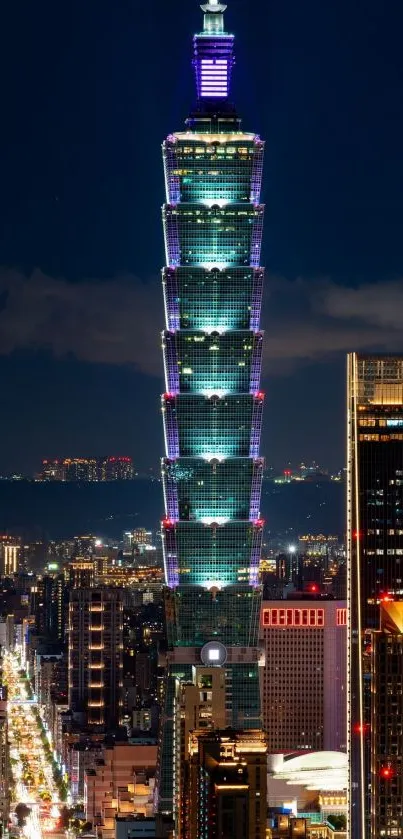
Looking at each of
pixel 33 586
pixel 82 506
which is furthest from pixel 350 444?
pixel 33 586

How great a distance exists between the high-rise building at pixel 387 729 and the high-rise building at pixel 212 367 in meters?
12.7

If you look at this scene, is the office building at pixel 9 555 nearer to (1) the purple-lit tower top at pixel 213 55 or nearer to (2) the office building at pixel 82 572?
(2) the office building at pixel 82 572

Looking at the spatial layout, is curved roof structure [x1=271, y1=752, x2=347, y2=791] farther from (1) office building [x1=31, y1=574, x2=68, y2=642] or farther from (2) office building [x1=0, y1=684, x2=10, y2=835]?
(1) office building [x1=31, y1=574, x2=68, y2=642]

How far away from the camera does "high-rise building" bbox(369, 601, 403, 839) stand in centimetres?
2758

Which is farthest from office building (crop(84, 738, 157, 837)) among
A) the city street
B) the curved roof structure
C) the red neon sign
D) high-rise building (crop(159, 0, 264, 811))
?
the red neon sign

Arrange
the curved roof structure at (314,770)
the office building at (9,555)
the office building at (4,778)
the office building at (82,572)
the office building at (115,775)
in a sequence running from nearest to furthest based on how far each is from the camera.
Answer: the curved roof structure at (314,770) < the office building at (4,778) < the office building at (115,775) < the office building at (82,572) < the office building at (9,555)

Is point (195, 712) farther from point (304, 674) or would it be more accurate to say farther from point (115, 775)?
point (304, 674)

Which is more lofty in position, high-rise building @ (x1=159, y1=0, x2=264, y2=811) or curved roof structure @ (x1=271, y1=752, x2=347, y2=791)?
high-rise building @ (x1=159, y1=0, x2=264, y2=811)

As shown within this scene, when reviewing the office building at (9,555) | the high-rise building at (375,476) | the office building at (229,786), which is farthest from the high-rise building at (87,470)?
the office building at (229,786)

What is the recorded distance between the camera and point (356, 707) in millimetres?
29719

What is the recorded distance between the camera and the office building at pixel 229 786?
2275 centimetres

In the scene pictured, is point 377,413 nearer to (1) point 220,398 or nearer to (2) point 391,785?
(2) point 391,785

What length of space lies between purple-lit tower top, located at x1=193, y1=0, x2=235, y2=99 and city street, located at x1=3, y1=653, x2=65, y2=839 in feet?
43.0

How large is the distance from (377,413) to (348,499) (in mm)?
1317
